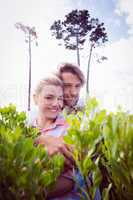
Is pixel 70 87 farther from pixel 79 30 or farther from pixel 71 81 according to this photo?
pixel 79 30

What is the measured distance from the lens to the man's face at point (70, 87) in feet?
8.51

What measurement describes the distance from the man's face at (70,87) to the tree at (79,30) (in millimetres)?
3508

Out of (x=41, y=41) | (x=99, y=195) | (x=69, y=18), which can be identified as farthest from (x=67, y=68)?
(x=41, y=41)

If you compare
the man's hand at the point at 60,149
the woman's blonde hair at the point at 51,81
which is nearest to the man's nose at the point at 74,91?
the woman's blonde hair at the point at 51,81

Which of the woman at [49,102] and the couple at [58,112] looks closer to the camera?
the couple at [58,112]

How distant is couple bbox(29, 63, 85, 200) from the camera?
85 cm

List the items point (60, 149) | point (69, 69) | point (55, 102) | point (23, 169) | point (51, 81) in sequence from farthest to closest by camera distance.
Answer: point (69, 69), point (55, 102), point (51, 81), point (60, 149), point (23, 169)

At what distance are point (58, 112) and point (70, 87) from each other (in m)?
0.63

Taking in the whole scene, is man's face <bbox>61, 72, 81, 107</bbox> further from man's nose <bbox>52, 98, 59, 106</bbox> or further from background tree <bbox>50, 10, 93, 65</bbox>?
background tree <bbox>50, 10, 93, 65</bbox>

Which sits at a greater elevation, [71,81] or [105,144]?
[71,81]

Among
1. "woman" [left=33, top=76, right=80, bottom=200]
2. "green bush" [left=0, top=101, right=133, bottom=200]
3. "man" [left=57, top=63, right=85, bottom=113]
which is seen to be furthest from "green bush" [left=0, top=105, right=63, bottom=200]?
"man" [left=57, top=63, right=85, bottom=113]

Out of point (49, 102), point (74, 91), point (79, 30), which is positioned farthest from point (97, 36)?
point (49, 102)

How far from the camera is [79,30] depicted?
6266mm

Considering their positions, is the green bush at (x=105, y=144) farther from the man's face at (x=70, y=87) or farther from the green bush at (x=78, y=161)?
the man's face at (x=70, y=87)
